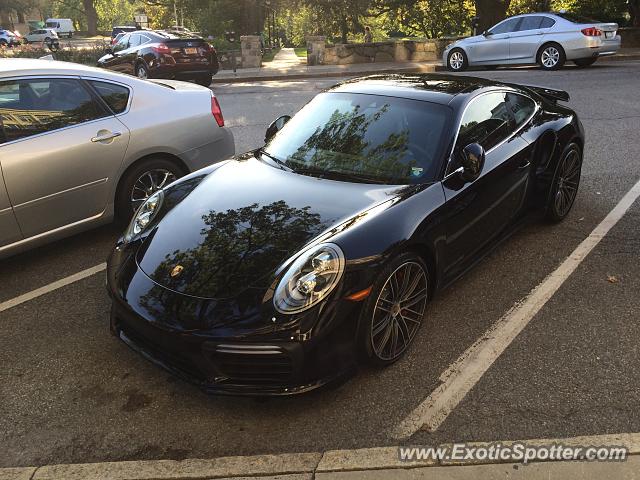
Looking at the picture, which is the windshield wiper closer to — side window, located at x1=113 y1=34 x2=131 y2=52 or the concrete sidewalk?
the concrete sidewalk

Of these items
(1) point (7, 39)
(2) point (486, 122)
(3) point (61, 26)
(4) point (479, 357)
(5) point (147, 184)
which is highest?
(2) point (486, 122)

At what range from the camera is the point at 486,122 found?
4078 mm

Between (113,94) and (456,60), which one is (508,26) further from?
(113,94)

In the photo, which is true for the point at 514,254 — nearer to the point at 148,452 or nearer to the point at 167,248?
the point at 167,248

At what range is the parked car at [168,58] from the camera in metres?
15.4

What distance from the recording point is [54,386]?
3.08 m

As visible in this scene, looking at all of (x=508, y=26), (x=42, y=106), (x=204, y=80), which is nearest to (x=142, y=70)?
(x=204, y=80)

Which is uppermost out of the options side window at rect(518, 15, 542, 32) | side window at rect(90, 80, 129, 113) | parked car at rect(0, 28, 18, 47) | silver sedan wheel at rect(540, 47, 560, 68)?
side window at rect(90, 80, 129, 113)

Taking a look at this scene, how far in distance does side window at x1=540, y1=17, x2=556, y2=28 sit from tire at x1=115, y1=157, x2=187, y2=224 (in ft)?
43.1

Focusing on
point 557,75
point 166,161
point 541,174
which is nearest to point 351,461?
point 541,174

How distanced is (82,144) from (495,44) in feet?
45.9

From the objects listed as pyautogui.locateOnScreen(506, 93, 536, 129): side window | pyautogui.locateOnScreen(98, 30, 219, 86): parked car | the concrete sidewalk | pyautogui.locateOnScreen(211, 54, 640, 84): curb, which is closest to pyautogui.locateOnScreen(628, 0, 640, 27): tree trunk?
the concrete sidewalk

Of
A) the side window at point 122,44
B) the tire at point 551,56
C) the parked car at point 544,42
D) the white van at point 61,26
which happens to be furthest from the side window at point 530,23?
the white van at point 61,26

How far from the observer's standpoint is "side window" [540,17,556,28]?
14922mm
